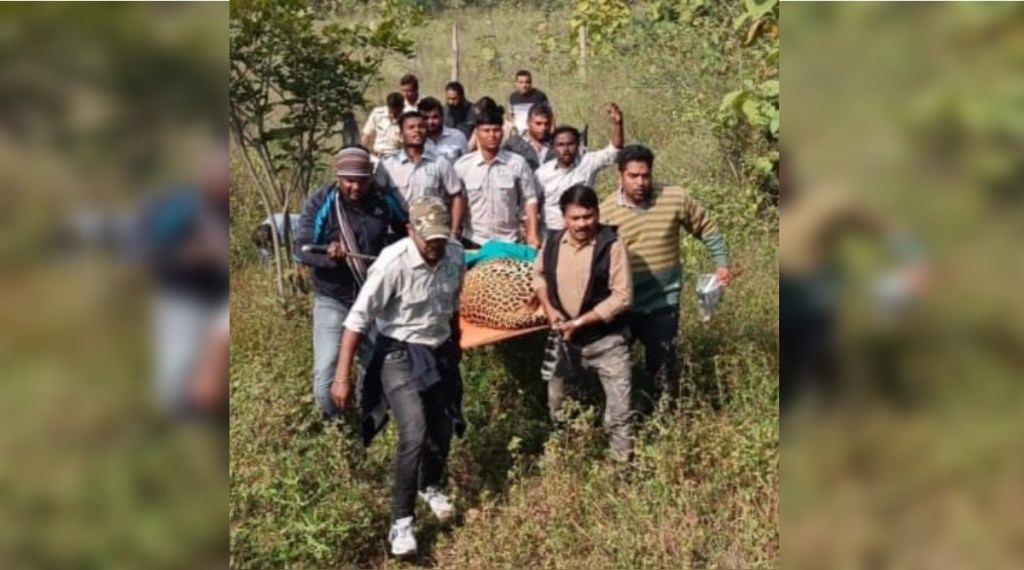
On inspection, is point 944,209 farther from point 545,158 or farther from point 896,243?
point 545,158

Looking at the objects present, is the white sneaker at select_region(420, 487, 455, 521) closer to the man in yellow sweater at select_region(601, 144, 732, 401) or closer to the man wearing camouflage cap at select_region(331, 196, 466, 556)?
the man wearing camouflage cap at select_region(331, 196, 466, 556)

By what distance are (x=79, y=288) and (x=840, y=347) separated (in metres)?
1.03

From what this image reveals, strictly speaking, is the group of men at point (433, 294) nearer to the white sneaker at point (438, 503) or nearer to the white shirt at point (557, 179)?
the white sneaker at point (438, 503)

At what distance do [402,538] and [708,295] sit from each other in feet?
6.87

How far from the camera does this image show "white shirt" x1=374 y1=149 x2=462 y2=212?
5.57 meters

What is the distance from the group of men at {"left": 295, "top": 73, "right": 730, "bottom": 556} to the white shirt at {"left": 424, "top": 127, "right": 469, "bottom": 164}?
84cm

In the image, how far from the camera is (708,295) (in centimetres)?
547

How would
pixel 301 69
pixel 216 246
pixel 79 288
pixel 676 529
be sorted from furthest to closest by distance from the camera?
pixel 301 69 < pixel 676 529 < pixel 216 246 < pixel 79 288

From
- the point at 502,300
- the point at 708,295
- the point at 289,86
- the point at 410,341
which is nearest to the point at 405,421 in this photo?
the point at 410,341

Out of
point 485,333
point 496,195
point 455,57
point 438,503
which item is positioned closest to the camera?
point 438,503

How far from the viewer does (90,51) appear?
1.40 meters

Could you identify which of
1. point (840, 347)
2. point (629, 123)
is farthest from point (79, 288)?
point (629, 123)

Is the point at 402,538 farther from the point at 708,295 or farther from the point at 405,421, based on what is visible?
the point at 708,295

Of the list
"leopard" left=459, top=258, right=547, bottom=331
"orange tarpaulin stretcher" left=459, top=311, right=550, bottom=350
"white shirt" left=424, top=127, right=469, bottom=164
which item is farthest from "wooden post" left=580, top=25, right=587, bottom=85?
"orange tarpaulin stretcher" left=459, top=311, right=550, bottom=350
